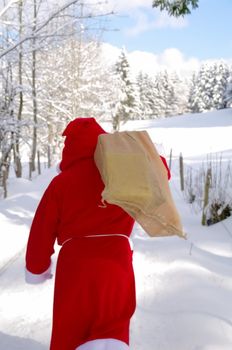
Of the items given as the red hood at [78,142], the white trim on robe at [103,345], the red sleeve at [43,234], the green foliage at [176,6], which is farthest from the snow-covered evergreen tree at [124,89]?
the white trim on robe at [103,345]

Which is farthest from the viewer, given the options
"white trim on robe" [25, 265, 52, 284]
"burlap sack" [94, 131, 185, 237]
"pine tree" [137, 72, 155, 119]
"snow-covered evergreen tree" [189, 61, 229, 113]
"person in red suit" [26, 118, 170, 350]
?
"pine tree" [137, 72, 155, 119]

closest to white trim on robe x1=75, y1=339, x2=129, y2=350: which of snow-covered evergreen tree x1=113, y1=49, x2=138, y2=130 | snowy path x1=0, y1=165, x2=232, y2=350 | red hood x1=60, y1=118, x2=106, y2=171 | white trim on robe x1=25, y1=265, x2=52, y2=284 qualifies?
white trim on robe x1=25, y1=265, x2=52, y2=284

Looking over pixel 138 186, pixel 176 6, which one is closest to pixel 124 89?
pixel 176 6

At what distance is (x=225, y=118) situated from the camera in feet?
136

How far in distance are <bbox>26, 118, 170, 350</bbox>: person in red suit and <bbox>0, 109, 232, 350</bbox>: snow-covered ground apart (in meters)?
1.09

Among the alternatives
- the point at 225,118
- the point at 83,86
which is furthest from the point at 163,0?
the point at 225,118

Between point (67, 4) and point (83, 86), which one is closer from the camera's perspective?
point (67, 4)

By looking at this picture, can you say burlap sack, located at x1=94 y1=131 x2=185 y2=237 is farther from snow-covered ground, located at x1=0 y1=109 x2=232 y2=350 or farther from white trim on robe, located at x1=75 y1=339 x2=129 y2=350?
snow-covered ground, located at x1=0 y1=109 x2=232 y2=350

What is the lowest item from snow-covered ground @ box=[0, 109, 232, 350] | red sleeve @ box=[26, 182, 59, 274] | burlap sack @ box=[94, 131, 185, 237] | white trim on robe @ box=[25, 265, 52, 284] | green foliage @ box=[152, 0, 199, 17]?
snow-covered ground @ box=[0, 109, 232, 350]

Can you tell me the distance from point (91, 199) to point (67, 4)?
443cm

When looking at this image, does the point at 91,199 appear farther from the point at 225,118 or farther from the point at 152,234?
the point at 225,118

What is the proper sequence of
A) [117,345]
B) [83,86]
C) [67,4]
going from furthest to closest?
[83,86]
[67,4]
[117,345]

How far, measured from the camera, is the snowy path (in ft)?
9.64

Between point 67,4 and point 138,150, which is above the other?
point 67,4
